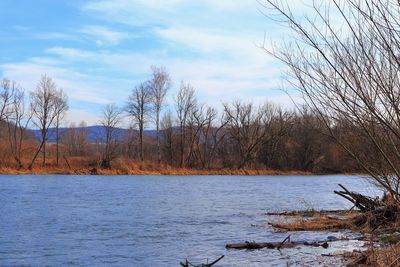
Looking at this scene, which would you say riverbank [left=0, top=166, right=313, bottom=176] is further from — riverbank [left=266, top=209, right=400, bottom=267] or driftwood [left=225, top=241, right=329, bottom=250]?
driftwood [left=225, top=241, right=329, bottom=250]

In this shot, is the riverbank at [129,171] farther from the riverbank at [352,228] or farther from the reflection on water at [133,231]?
the riverbank at [352,228]

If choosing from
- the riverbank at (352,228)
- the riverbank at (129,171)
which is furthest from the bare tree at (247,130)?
the riverbank at (352,228)

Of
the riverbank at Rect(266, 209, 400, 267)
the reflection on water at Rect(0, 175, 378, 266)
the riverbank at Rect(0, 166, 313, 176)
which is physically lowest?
the reflection on water at Rect(0, 175, 378, 266)

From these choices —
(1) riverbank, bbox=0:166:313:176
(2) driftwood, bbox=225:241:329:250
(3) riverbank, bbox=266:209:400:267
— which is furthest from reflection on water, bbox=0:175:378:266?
(1) riverbank, bbox=0:166:313:176

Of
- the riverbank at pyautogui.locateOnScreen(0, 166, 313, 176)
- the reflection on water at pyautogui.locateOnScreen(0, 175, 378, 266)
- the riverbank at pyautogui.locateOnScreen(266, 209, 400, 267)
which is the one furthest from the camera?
the riverbank at pyautogui.locateOnScreen(0, 166, 313, 176)

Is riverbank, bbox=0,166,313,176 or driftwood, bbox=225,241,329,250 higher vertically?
riverbank, bbox=0,166,313,176

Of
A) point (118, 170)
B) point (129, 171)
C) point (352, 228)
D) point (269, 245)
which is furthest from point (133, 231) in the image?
point (129, 171)

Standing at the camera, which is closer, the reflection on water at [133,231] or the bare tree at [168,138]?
the reflection on water at [133,231]

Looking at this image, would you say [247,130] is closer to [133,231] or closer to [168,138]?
[168,138]

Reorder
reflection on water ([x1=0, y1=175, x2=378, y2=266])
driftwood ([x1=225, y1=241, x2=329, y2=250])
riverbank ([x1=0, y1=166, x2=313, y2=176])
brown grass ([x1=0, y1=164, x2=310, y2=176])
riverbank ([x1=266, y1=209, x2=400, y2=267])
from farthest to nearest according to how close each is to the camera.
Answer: brown grass ([x1=0, y1=164, x2=310, y2=176]), riverbank ([x1=0, y1=166, x2=313, y2=176]), driftwood ([x1=225, y1=241, x2=329, y2=250]), reflection on water ([x1=0, y1=175, x2=378, y2=266]), riverbank ([x1=266, y1=209, x2=400, y2=267])

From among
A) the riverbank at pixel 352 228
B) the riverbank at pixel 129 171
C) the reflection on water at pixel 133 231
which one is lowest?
the reflection on water at pixel 133 231

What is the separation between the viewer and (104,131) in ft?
308

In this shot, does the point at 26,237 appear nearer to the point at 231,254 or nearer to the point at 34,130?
the point at 231,254

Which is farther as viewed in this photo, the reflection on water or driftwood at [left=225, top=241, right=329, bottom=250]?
driftwood at [left=225, top=241, right=329, bottom=250]
